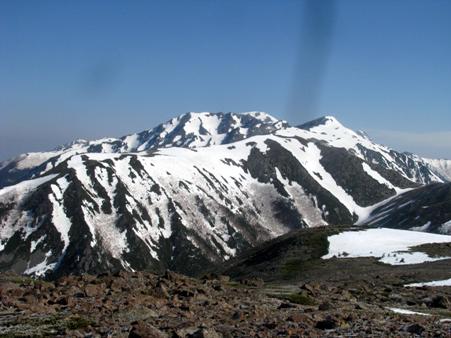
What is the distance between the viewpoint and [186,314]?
2603cm

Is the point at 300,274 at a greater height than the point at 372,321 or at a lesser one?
lesser

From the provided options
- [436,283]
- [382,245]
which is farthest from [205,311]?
[382,245]

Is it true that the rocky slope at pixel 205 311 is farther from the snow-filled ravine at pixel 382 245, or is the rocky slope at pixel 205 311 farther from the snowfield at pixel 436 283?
the snow-filled ravine at pixel 382 245

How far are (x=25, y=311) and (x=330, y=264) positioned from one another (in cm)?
5864

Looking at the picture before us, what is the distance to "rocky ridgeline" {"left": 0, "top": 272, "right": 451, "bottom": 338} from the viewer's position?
2158 centimetres

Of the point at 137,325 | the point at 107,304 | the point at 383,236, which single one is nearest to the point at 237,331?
the point at 137,325

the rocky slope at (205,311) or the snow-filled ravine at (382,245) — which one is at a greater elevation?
the rocky slope at (205,311)

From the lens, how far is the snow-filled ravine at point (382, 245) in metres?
77.8

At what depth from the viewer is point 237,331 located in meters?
21.8

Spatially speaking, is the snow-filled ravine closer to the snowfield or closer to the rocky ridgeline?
the snowfield

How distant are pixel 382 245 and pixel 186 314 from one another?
7040 cm

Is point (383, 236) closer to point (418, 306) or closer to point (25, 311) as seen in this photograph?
point (418, 306)

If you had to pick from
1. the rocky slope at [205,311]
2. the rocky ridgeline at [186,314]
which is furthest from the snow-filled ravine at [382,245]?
the rocky ridgeline at [186,314]

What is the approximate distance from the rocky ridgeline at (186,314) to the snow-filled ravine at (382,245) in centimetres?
4083
